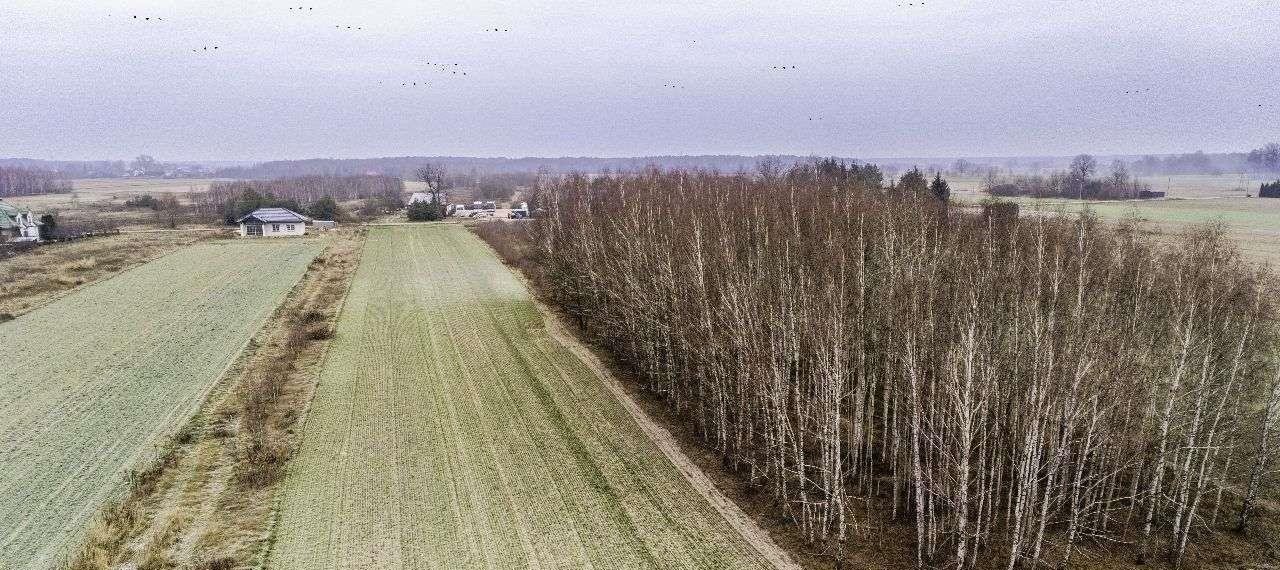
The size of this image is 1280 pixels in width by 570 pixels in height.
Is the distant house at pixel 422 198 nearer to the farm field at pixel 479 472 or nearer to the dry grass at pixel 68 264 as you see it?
the dry grass at pixel 68 264

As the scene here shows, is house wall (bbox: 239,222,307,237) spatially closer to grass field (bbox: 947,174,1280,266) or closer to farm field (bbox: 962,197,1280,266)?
grass field (bbox: 947,174,1280,266)

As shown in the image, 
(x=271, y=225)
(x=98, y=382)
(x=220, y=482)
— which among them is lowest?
(x=220, y=482)

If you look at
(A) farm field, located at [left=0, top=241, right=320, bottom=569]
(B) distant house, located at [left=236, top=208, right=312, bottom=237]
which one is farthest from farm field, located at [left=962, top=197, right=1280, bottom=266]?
(B) distant house, located at [left=236, top=208, right=312, bottom=237]

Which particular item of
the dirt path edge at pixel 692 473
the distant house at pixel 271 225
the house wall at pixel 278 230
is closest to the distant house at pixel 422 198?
the distant house at pixel 271 225

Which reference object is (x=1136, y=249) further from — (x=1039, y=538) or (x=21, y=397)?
(x=21, y=397)

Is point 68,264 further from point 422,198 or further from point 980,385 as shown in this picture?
point 422,198

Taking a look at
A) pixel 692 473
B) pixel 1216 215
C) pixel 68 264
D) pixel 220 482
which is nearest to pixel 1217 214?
pixel 1216 215
